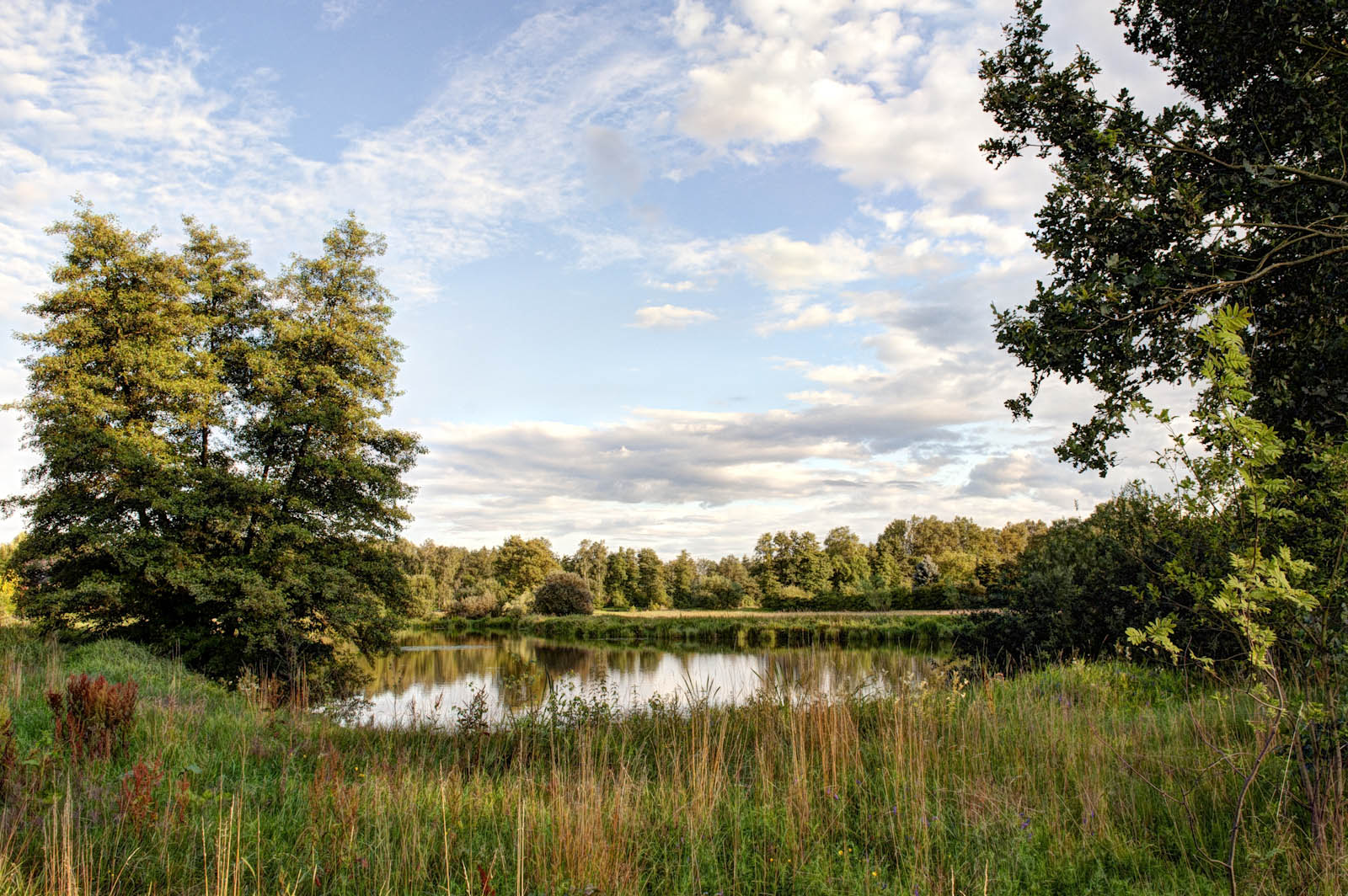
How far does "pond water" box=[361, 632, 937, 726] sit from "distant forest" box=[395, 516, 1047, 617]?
1249 centimetres

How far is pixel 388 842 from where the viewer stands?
Answer: 132 inches

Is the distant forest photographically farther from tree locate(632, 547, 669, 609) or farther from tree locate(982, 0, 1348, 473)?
tree locate(982, 0, 1348, 473)

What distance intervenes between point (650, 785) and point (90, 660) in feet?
37.2

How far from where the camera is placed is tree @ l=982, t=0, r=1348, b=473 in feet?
16.3

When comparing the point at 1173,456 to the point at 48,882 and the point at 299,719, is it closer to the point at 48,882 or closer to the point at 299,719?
the point at 48,882

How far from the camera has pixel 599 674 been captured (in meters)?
9.91

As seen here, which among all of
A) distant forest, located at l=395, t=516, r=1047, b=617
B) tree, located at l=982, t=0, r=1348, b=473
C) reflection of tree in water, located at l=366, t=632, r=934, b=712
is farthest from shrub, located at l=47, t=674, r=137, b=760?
distant forest, located at l=395, t=516, r=1047, b=617

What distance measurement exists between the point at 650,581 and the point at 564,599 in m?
21.3

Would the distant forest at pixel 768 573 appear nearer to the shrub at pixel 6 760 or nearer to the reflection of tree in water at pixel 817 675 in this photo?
the reflection of tree in water at pixel 817 675

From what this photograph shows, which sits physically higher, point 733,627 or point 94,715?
point 94,715

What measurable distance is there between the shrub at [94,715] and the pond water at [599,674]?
2021 mm

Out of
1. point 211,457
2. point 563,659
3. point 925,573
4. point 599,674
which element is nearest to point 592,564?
point 925,573

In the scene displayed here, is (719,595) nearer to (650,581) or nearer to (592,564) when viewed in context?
(650,581)

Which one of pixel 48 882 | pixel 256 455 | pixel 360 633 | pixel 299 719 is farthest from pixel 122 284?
pixel 48 882
